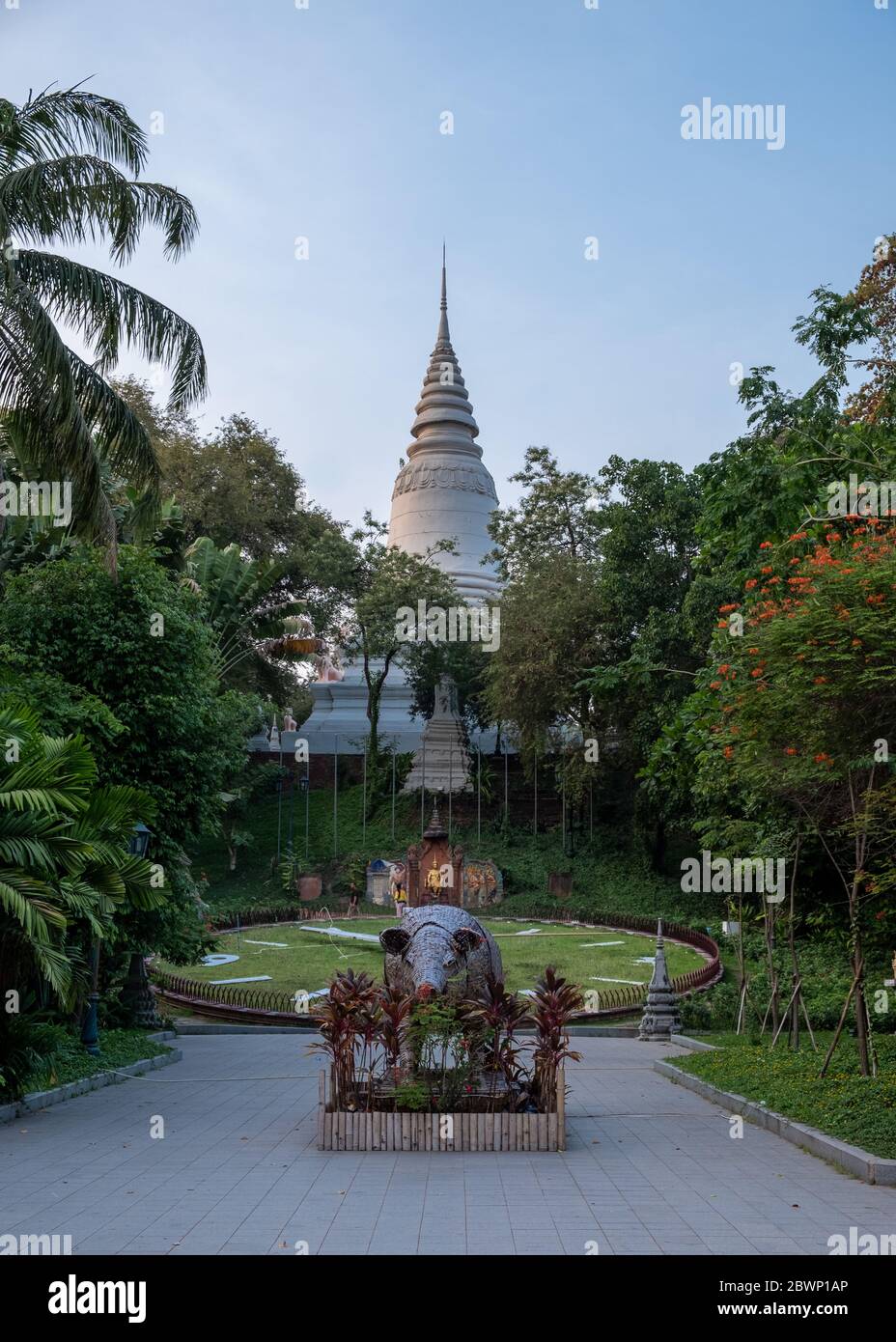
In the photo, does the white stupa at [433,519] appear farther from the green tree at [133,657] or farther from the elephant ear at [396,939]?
the elephant ear at [396,939]

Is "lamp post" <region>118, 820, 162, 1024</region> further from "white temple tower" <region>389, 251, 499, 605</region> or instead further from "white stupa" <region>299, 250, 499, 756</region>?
"white temple tower" <region>389, 251, 499, 605</region>

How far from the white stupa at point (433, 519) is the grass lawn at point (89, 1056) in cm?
2770

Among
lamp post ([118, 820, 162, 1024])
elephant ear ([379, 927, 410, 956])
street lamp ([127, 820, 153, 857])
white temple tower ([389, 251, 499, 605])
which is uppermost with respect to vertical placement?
white temple tower ([389, 251, 499, 605])

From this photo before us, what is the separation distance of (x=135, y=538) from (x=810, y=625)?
34.5 ft

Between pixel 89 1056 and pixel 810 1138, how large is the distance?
8692 mm

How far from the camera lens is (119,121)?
15.0 metres

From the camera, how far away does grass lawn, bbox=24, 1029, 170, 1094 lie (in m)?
12.3

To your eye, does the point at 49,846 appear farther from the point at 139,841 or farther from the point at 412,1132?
the point at 412,1132

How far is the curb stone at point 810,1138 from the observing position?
8430 millimetres

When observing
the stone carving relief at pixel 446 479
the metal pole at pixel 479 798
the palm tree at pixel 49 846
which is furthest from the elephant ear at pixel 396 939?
the stone carving relief at pixel 446 479

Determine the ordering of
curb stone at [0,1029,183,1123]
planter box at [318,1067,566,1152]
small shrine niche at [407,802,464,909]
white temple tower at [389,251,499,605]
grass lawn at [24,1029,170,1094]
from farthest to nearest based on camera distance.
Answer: white temple tower at [389,251,499,605] → small shrine niche at [407,802,464,909] → grass lawn at [24,1029,170,1094] → curb stone at [0,1029,183,1123] → planter box at [318,1067,566,1152]

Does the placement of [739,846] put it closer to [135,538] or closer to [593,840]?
[135,538]

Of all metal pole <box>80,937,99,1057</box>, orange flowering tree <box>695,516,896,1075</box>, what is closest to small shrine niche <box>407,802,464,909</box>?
metal pole <box>80,937,99,1057</box>

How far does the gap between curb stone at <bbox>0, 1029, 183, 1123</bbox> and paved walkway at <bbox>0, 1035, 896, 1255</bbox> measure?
159 millimetres
